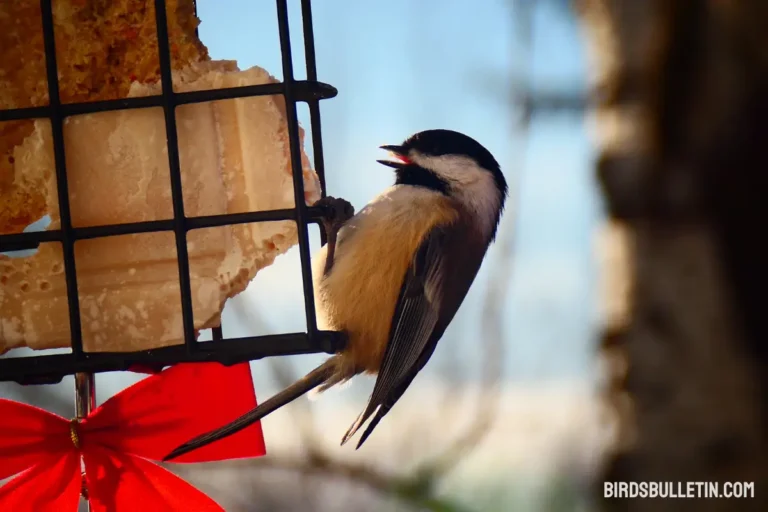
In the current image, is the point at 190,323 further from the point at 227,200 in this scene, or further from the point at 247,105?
the point at 247,105

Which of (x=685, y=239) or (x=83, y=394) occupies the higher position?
(x=685, y=239)

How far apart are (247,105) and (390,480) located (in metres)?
1.24

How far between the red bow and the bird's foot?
309 millimetres

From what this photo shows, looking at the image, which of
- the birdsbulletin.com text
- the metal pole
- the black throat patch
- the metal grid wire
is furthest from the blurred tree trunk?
the metal pole

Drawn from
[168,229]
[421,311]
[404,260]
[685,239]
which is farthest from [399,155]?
[685,239]

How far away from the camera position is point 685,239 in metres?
1.31

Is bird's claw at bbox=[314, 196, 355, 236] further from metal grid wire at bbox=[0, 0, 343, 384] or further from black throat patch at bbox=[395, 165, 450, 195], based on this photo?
black throat patch at bbox=[395, 165, 450, 195]

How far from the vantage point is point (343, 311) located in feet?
5.91

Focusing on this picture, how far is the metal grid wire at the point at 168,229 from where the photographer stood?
1438 millimetres

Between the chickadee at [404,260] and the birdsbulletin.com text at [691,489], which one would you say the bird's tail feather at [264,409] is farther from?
the birdsbulletin.com text at [691,489]

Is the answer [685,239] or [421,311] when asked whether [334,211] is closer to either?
[421,311]

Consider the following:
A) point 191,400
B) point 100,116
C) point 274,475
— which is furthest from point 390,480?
point 100,116

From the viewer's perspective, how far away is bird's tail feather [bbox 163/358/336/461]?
1452mm

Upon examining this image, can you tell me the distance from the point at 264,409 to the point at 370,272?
36 centimetres
